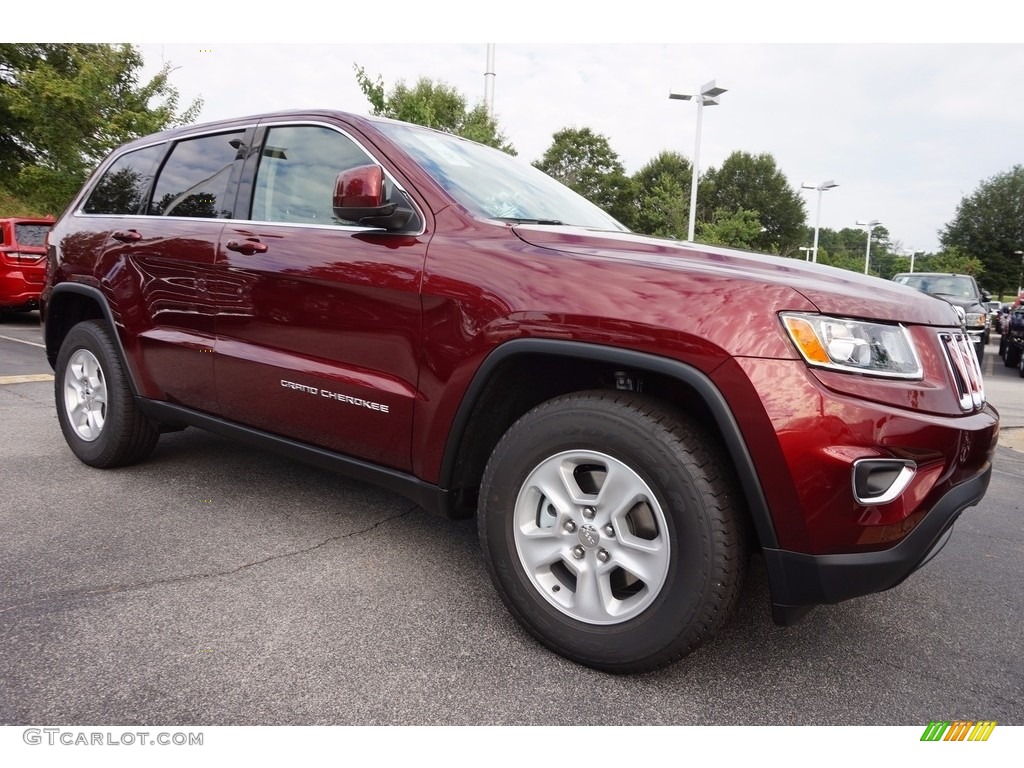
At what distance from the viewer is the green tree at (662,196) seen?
94.9 ft

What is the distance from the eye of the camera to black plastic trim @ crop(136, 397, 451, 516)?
8.21 ft

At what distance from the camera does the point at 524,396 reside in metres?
2.48

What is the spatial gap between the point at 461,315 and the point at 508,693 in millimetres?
1132

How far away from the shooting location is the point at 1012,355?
13.2m

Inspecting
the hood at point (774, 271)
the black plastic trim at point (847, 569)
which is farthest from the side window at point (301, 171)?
the black plastic trim at point (847, 569)

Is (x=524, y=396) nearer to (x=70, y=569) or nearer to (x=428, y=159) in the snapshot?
(x=428, y=159)

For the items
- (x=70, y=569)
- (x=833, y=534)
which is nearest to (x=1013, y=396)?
(x=833, y=534)

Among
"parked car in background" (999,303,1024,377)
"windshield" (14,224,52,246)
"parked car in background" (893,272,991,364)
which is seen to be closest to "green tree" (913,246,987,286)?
"parked car in background" (893,272,991,364)

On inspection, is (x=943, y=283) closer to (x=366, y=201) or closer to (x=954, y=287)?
(x=954, y=287)

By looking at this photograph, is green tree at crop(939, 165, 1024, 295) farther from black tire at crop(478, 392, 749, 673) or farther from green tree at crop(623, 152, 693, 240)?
black tire at crop(478, 392, 749, 673)

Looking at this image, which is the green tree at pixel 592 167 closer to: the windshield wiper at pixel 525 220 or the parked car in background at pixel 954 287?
the parked car in background at pixel 954 287

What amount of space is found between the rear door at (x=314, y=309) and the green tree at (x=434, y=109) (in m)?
12.9
